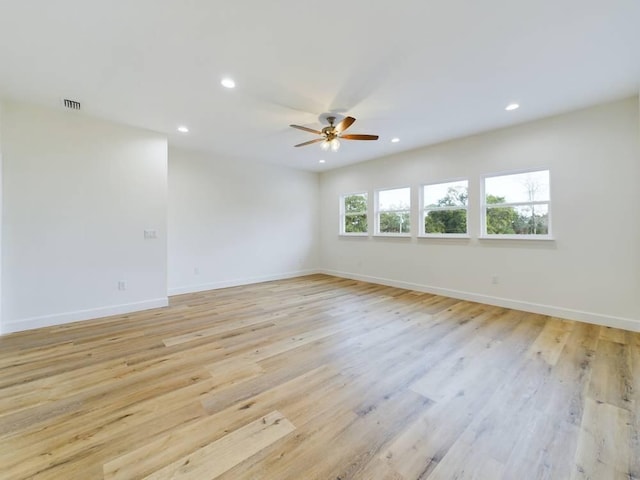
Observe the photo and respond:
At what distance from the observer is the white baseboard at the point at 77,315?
3.18 m

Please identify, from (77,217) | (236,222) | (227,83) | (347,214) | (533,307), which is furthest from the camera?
(347,214)

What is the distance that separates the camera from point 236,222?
18.6ft

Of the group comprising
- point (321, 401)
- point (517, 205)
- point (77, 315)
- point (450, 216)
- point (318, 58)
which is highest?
point (318, 58)

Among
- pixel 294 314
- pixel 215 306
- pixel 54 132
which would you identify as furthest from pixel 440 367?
pixel 54 132

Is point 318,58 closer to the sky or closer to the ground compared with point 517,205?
closer to the sky

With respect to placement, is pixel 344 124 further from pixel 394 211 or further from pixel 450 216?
pixel 394 211

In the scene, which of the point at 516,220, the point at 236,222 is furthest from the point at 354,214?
the point at 516,220

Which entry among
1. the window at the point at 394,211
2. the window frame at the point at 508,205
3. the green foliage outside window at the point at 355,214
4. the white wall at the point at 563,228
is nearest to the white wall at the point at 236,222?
the green foliage outside window at the point at 355,214

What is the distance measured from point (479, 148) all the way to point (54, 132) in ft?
19.8

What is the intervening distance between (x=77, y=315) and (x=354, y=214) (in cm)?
530

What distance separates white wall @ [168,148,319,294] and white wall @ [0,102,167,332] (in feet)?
2.68

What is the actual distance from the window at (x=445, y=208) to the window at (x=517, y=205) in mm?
335

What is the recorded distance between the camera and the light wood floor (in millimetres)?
1388

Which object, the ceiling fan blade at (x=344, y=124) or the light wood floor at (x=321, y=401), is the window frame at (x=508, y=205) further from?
the ceiling fan blade at (x=344, y=124)
